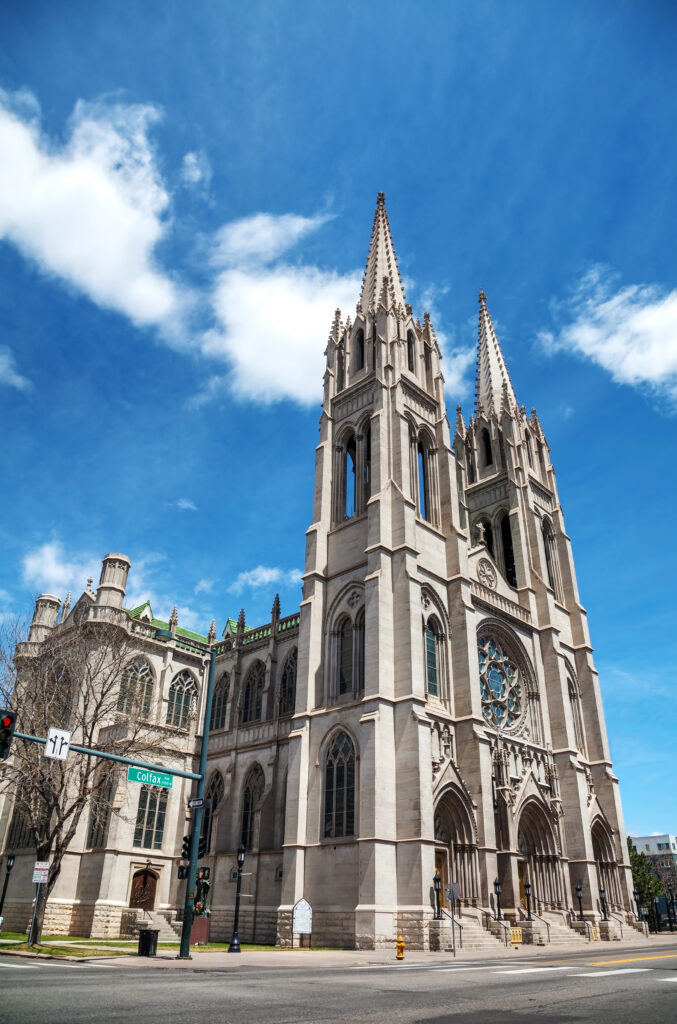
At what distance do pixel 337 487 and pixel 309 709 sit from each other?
41.5 ft

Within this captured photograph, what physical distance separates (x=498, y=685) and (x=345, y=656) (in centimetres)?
976

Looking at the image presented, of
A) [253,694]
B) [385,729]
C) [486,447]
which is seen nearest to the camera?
[385,729]

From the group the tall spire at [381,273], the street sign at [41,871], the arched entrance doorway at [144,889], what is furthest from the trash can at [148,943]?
the tall spire at [381,273]

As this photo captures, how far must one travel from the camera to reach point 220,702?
4438cm

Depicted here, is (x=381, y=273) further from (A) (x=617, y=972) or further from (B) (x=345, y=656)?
(A) (x=617, y=972)

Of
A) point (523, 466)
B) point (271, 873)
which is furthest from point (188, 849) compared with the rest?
point (523, 466)

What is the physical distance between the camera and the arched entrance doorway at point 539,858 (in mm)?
34062

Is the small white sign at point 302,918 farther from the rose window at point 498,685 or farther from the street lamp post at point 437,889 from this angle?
the rose window at point 498,685

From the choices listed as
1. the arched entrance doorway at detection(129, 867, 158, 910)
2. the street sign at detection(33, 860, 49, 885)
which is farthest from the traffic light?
the arched entrance doorway at detection(129, 867, 158, 910)

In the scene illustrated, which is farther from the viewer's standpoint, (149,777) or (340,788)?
(340,788)

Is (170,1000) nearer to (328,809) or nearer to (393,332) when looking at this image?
(328,809)

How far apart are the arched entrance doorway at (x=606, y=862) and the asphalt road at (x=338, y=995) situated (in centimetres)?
2505

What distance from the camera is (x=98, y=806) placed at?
33.2 meters

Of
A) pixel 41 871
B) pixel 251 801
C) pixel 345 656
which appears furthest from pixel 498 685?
pixel 41 871
